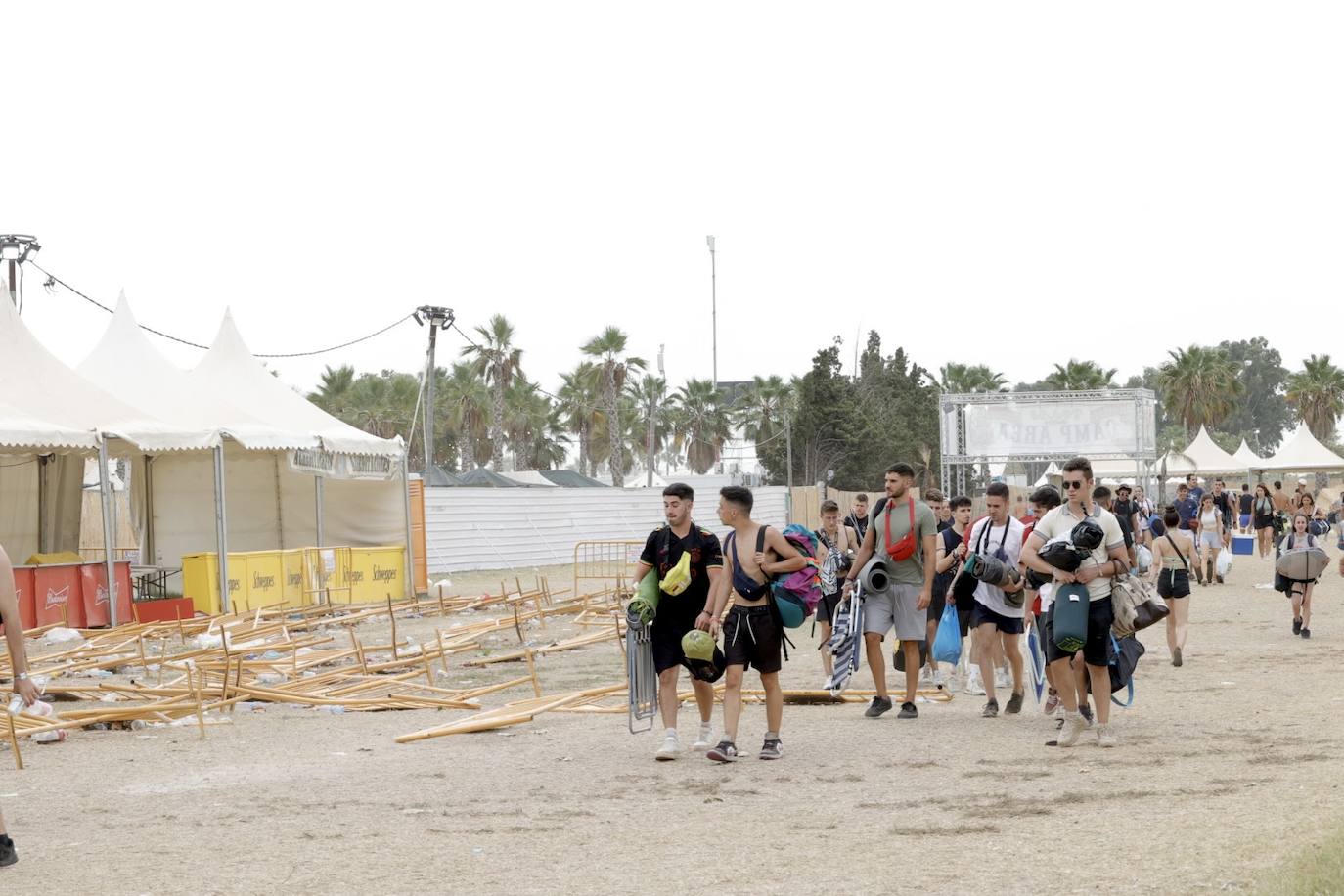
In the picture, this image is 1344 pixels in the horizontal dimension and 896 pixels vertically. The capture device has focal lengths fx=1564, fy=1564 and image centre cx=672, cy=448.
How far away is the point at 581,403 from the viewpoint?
8050 cm

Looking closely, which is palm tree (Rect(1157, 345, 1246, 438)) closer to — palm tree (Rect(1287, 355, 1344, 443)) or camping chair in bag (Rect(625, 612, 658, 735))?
palm tree (Rect(1287, 355, 1344, 443))

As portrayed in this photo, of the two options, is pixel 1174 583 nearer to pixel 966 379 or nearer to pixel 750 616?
pixel 750 616

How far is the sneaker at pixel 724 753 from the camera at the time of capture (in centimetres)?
894

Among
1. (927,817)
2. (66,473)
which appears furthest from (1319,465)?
(927,817)

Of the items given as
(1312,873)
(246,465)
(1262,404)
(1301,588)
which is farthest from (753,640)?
(1262,404)

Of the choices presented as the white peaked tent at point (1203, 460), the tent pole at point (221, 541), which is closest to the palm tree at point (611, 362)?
the white peaked tent at point (1203, 460)

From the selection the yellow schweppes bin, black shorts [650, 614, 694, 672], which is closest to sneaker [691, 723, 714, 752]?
black shorts [650, 614, 694, 672]

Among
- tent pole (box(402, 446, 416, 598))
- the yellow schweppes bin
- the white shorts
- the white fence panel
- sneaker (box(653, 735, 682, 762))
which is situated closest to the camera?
sneaker (box(653, 735, 682, 762))

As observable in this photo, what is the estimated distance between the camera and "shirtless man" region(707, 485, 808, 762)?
906 cm

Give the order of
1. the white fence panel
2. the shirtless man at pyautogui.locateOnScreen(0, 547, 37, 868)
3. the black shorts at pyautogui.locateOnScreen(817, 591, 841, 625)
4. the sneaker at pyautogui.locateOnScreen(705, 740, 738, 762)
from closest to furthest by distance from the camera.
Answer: the shirtless man at pyautogui.locateOnScreen(0, 547, 37, 868) < the sneaker at pyautogui.locateOnScreen(705, 740, 738, 762) < the black shorts at pyautogui.locateOnScreen(817, 591, 841, 625) < the white fence panel

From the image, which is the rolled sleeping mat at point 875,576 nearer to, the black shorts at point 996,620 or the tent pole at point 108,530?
the black shorts at point 996,620

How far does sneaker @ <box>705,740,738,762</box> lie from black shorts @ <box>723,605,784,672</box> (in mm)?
462

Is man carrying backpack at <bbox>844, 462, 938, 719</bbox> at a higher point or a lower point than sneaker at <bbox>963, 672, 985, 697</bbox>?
higher

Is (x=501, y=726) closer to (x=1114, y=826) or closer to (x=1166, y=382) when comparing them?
(x=1114, y=826)
